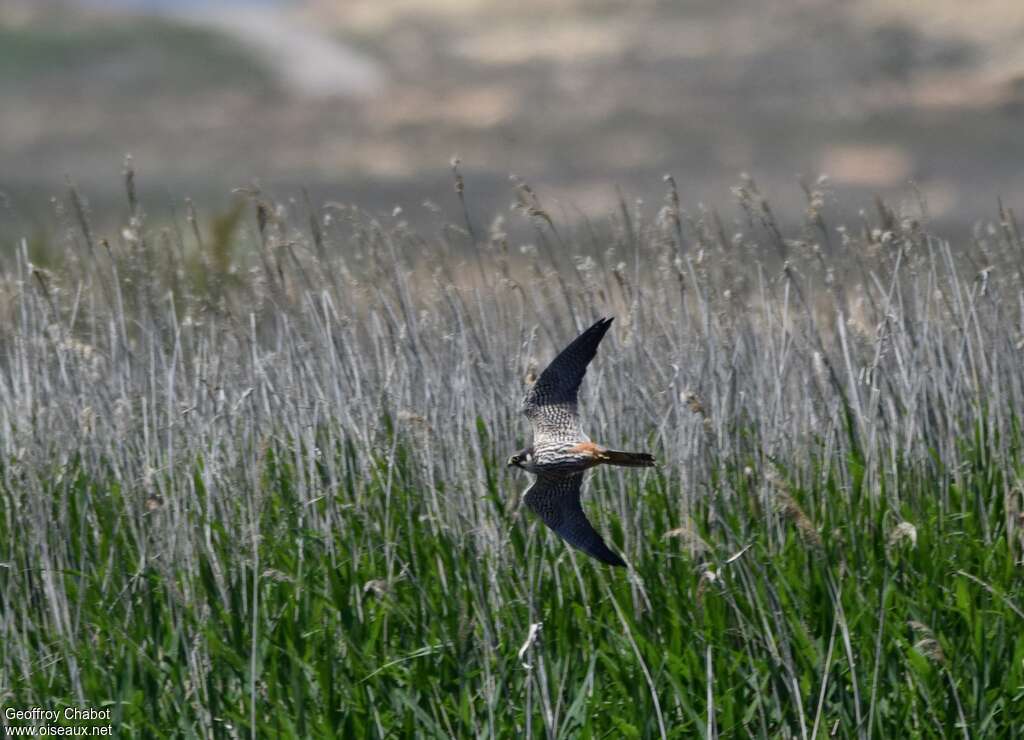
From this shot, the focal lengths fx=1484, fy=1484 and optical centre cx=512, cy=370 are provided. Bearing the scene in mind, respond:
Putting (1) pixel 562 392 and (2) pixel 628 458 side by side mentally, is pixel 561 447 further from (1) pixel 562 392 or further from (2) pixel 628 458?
(2) pixel 628 458

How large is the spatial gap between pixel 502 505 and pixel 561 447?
0.92m

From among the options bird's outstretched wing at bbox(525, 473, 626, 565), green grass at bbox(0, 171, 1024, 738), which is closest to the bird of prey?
bird's outstretched wing at bbox(525, 473, 626, 565)

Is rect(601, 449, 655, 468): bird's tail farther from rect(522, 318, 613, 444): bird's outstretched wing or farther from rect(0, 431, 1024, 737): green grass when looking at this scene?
rect(0, 431, 1024, 737): green grass

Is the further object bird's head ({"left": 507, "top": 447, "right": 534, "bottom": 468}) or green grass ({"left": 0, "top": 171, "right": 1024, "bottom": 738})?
green grass ({"left": 0, "top": 171, "right": 1024, "bottom": 738})

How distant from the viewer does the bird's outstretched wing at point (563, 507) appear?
2.30 metres

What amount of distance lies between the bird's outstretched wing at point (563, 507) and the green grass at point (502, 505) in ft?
0.41

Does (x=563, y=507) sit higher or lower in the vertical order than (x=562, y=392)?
lower

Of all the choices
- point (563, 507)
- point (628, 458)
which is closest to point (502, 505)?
point (563, 507)

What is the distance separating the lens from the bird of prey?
2.24 m

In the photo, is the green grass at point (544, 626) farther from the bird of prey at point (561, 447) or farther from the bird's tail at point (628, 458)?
the bird's tail at point (628, 458)

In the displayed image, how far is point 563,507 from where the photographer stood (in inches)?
91.2

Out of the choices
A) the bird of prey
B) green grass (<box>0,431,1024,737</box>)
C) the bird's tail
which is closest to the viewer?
the bird's tail

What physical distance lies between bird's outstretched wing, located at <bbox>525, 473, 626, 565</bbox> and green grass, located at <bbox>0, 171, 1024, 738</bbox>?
125 millimetres

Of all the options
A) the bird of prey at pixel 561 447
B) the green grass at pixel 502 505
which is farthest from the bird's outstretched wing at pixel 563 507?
the green grass at pixel 502 505
